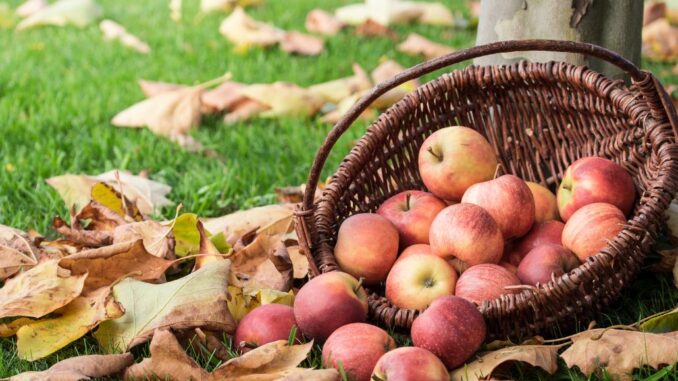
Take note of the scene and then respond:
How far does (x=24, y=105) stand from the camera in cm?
377

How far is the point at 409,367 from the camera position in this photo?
1580 millimetres

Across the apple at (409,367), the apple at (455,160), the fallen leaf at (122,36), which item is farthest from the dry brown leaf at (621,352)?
the fallen leaf at (122,36)

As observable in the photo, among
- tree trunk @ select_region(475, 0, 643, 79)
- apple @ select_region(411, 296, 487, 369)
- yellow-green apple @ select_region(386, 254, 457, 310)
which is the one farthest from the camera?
tree trunk @ select_region(475, 0, 643, 79)

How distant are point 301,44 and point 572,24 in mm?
2423

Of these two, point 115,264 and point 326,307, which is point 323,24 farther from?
point 326,307

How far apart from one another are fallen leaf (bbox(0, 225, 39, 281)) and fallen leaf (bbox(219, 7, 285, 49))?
2673 millimetres

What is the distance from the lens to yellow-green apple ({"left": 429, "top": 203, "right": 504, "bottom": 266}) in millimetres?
1958

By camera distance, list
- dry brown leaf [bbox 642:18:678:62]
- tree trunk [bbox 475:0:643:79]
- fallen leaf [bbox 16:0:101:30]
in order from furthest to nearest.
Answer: fallen leaf [bbox 16:0:101:30] < dry brown leaf [bbox 642:18:678:62] < tree trunk [bbox 475:0:643:79]

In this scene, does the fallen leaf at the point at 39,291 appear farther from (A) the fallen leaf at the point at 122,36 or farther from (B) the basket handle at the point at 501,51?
(A) the fallen leaf at the point at 122,36

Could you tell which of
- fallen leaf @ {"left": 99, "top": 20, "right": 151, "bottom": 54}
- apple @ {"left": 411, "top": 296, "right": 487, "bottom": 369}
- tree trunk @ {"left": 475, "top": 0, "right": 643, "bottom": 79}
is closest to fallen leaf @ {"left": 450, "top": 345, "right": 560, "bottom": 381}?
apple @ {"left": 411, "top": 296, "right": 487, "bottom": 369}

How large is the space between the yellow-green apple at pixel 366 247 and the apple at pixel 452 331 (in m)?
0.34

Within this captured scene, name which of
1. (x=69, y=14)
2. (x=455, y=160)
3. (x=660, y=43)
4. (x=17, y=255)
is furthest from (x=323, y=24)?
(x=17, y=255)

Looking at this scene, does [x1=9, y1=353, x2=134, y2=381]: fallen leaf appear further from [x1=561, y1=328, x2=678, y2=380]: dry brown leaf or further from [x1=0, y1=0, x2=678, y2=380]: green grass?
[x1=561, y1=328, x2=678, y2=380]: dry brown leaf

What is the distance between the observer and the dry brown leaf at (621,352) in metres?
1.67
